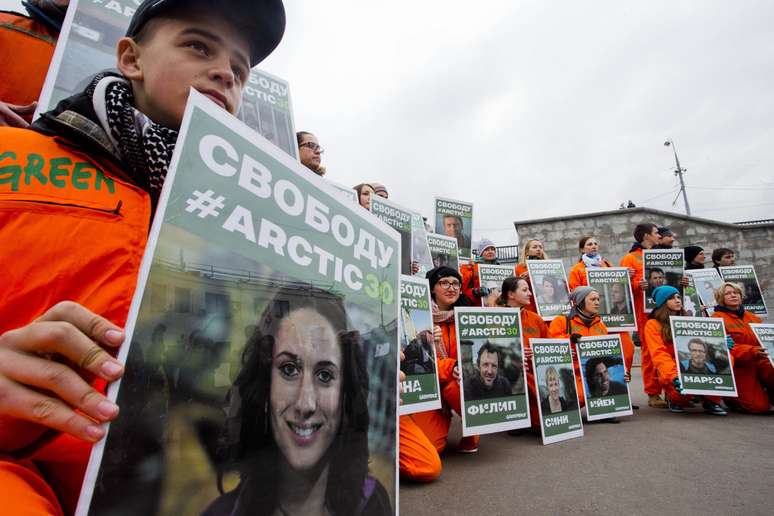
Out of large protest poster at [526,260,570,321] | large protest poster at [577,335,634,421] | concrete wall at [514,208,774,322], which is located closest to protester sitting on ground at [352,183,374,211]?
large protest poster at [526,260,570,321]

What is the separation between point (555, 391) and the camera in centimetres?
296

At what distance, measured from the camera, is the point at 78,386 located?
47cm

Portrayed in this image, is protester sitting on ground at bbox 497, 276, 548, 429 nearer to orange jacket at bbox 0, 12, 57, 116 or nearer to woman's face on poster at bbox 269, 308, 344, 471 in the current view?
woman's face on poster at bbox 269, 308, 344, 471

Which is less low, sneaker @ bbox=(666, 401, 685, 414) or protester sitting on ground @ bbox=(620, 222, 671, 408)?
protester sitting on ground @ bbox=(620, 222, 671, 408)

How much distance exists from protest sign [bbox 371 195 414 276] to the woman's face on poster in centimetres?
295

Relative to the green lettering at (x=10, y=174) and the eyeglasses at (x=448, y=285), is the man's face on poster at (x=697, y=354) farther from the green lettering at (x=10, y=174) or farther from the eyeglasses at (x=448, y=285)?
the green lettering at (x=10, y=174)

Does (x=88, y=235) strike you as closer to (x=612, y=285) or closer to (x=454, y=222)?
(x=612, y=285)

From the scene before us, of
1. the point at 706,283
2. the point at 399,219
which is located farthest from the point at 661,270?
the point at 399,219

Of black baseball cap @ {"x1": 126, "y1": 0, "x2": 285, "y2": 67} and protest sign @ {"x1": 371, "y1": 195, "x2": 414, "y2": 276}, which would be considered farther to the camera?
protest sign @ {"x1": 371, "y1": 195, "x2": 414, "y2": 276}

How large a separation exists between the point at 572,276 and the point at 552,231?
4.63 m

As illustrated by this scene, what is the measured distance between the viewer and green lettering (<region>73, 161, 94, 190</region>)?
2.39ft

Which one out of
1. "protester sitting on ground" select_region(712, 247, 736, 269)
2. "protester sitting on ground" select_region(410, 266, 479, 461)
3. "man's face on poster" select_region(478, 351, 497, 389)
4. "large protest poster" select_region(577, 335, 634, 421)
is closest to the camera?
"man's face on poster" select_region(478, 351, 497, 389)

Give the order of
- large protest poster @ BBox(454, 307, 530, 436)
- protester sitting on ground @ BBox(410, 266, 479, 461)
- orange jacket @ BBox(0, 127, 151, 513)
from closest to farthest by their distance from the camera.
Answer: orange jacket @ BBox(0, 127, 151, 513)
large protest poster @ BBox(454, 307, 530, 436)
protester sitting on ground @ BBox(410, 266, 479, 461)

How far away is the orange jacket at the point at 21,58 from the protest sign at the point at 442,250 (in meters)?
3.28
